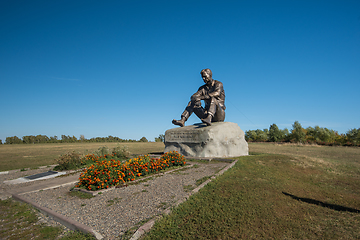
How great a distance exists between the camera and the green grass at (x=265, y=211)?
11.3ft

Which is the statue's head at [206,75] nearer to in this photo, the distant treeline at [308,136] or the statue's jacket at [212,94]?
the statue's jacket at [212,94]

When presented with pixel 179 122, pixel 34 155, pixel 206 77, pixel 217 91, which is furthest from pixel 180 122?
pixel 34 155

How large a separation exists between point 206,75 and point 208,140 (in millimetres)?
4350

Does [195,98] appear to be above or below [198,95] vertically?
below

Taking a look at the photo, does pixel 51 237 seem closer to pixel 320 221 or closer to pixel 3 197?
pixel 3 197

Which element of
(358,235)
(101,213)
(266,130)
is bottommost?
(358,235)

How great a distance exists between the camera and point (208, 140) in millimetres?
11430

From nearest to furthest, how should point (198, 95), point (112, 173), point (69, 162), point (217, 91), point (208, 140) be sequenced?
point (112, 173) < point (69, 162) < point (208, 140) < point (217, 91) < point (198, 95)

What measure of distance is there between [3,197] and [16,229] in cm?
265

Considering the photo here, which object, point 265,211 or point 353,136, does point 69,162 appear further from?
point 353,136

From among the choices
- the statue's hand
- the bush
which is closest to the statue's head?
the statue's hand

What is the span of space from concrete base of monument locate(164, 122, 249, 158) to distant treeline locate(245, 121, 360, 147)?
32269 mm

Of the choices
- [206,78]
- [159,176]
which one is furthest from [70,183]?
[206,78]

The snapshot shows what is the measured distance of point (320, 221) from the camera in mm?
4051
